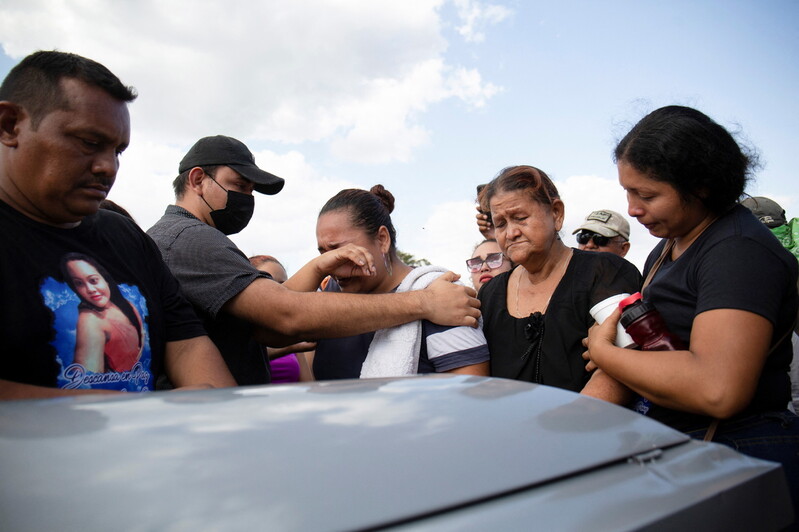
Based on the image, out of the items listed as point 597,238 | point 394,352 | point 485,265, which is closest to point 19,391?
point 394,352

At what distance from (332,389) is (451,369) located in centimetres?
123

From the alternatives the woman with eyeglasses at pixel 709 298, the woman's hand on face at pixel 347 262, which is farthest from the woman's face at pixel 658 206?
the woman's hand on face at pixel 347 262

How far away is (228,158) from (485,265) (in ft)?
8.37

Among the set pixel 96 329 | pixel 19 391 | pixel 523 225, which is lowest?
pixel 19 391

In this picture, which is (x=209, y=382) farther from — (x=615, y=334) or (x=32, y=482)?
(x=615, y=334)

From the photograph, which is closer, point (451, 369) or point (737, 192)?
point (737, 192)

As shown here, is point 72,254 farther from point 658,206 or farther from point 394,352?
point 658,206

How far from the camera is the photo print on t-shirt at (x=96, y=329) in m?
1.43

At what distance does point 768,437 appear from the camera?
1.60 meters

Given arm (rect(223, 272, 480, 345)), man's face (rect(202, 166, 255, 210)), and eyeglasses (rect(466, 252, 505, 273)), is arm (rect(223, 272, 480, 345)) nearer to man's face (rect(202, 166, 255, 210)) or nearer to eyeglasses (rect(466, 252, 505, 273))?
man's face (rect(202, 166, 255, 210))

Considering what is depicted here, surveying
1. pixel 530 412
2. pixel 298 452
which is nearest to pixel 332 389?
pixel 298 452

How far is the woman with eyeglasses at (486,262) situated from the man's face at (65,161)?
3.05m

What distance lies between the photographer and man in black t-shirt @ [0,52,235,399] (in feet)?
4.62

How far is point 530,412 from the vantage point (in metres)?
1.02
